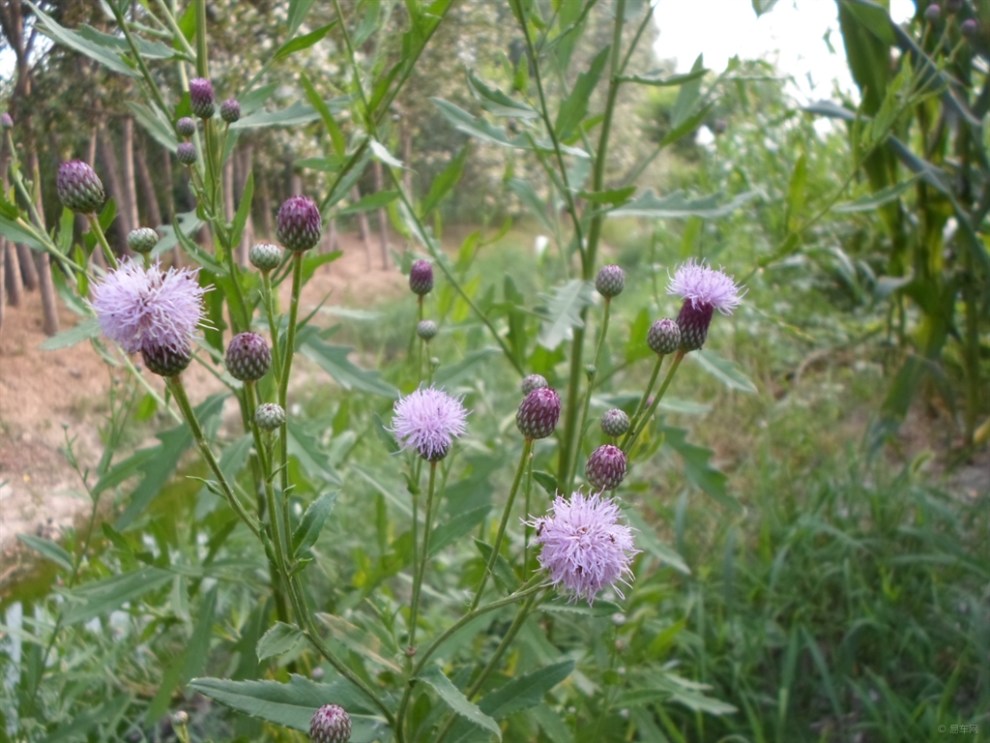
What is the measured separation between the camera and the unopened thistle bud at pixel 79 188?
33.3 inches

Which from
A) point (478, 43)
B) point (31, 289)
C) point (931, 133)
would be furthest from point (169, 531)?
point (931, 133)

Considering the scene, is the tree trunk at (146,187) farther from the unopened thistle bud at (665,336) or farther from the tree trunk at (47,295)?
the unopened thistle bud at (665,336)

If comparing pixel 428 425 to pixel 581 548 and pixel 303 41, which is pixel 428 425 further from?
pixel 303 41

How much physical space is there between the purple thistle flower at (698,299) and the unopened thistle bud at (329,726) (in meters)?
0.46

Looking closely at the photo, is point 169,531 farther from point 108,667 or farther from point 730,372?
point 730,372

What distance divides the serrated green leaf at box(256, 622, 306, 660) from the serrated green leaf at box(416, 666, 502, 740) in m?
0.12

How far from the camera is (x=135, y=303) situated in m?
0.69

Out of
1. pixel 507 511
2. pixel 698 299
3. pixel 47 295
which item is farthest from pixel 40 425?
pixel 698 299

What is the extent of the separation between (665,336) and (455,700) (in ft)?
1.24

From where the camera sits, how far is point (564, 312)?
4.08 ft

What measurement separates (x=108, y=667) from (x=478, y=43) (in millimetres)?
1472

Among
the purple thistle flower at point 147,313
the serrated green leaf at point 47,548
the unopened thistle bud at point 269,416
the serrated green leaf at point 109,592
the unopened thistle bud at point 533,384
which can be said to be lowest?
the serrated green leaf at point 109,592

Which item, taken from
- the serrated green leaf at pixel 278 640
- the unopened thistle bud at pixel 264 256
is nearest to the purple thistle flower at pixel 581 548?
the serrated green leaf at pixel 278 640

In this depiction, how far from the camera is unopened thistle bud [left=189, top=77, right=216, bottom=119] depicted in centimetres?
92
